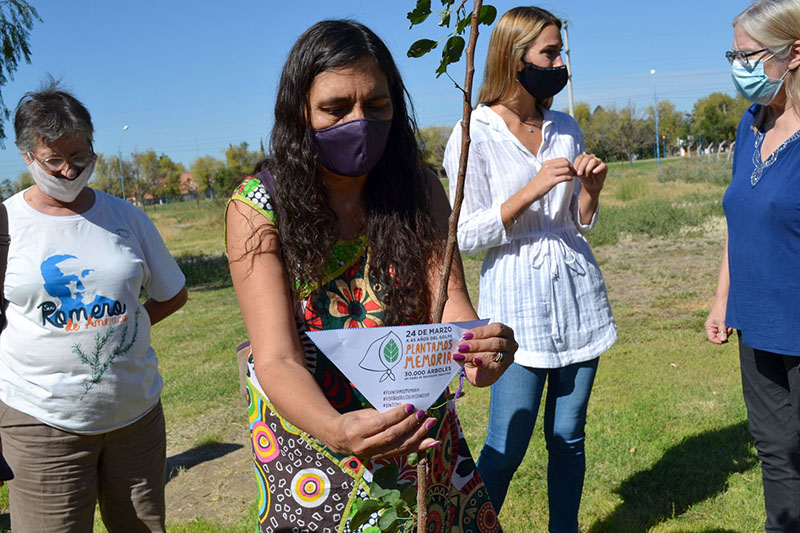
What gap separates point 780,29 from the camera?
268cm

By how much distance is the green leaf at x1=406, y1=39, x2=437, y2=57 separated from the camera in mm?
1181

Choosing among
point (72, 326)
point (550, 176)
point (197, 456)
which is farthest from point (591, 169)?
point (197, 456)

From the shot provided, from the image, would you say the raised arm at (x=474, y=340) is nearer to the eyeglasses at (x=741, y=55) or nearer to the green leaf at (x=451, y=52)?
the green leaf at (x=451, y=52)

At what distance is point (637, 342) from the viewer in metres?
7.18

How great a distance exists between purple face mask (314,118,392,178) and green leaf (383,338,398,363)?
563 mm

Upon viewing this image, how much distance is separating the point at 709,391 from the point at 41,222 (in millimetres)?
4785

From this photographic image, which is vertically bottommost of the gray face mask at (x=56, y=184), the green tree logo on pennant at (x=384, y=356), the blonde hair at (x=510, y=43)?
the green tree logo on pennant at (x=384, y=356)

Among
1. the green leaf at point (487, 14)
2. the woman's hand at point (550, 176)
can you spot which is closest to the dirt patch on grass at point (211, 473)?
the woman's hand at point (550, 176)

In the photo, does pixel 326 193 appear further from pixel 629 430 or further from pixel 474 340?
pixel 629 430

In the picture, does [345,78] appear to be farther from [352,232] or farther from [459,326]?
[459,326]

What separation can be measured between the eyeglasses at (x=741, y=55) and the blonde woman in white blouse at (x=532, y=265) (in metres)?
0.65

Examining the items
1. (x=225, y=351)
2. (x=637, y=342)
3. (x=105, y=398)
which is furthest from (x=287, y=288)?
(x=225, y=351)

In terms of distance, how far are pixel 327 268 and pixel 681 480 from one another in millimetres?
3150

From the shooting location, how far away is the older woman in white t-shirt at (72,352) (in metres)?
2.69
